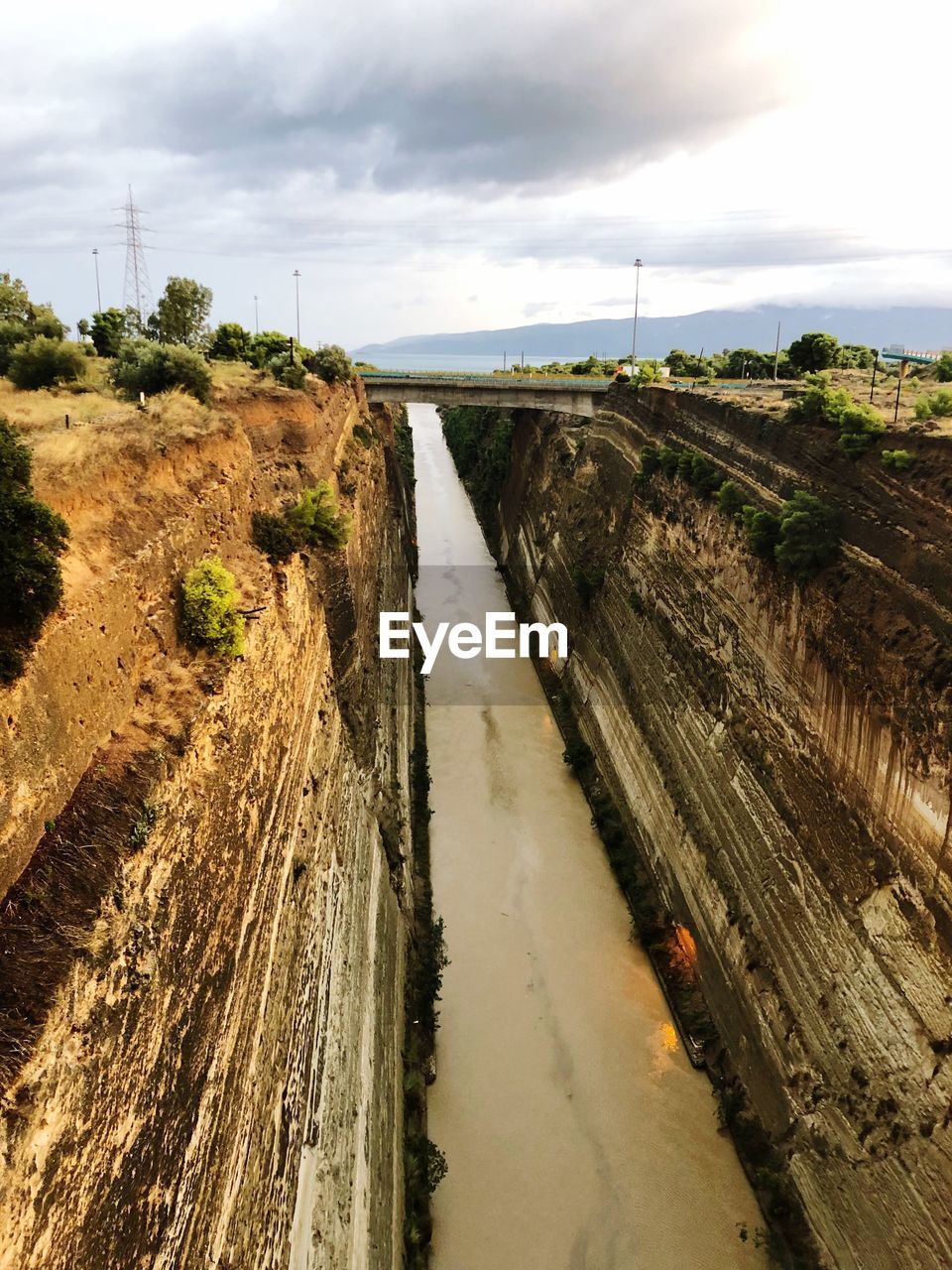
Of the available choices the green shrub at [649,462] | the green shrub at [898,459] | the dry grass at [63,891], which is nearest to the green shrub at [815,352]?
the green shrub at [649,462]

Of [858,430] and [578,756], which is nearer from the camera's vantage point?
[858,430]

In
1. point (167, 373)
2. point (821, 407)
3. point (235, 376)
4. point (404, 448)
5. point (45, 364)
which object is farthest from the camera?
point (404, 448)

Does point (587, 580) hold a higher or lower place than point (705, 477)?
lower

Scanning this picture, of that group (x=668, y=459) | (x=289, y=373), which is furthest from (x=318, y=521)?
(x=668, y=459)

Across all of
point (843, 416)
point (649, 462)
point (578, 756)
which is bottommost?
point (578, 756)

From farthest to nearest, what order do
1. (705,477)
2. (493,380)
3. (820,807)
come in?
(493,380) < (705,477) < (820,807)

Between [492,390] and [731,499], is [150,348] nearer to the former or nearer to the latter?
[731,499]

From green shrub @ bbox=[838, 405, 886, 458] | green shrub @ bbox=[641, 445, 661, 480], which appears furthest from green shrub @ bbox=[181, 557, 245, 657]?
green shrub @ bbox=[641, 445, 661, 480]

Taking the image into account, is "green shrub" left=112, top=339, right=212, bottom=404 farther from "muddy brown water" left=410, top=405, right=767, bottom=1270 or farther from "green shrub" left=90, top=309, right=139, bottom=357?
"muddy brown water" left=410, top=405, right=767, bottom=1270
